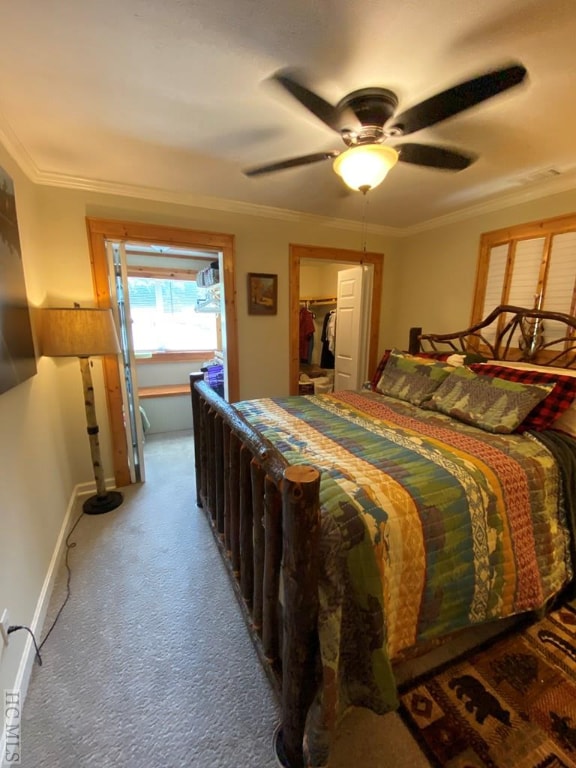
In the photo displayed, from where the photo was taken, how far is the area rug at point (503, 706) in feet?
3.61

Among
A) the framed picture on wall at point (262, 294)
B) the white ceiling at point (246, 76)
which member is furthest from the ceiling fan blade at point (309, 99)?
the framed picture on wall at point (262, 294)

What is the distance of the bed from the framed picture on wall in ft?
4.09

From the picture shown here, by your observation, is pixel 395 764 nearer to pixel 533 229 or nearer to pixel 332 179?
pixel 332 179

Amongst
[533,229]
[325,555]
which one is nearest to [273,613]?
[325,555]

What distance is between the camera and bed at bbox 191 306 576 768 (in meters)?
0.97

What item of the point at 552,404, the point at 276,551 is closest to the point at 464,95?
the point at 552,404

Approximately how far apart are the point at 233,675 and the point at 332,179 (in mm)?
2973

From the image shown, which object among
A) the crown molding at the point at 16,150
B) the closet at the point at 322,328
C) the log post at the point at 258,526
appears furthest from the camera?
the closet at the point at 322,328

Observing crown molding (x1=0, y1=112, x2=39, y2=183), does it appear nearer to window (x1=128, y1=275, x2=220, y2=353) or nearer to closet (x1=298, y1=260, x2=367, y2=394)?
window (x1=128, y1=275, x2=220, y2=353)

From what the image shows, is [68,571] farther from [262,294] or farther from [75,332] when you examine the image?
[262,294]

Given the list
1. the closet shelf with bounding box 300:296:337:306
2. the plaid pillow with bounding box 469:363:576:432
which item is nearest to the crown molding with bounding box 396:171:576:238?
the plaid pillow with bounding box 469:363:576:432

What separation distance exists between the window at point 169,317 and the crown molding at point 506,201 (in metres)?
2.99

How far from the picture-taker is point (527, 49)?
1268mm

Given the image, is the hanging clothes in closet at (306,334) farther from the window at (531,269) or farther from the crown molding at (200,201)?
the window at (531,269)
